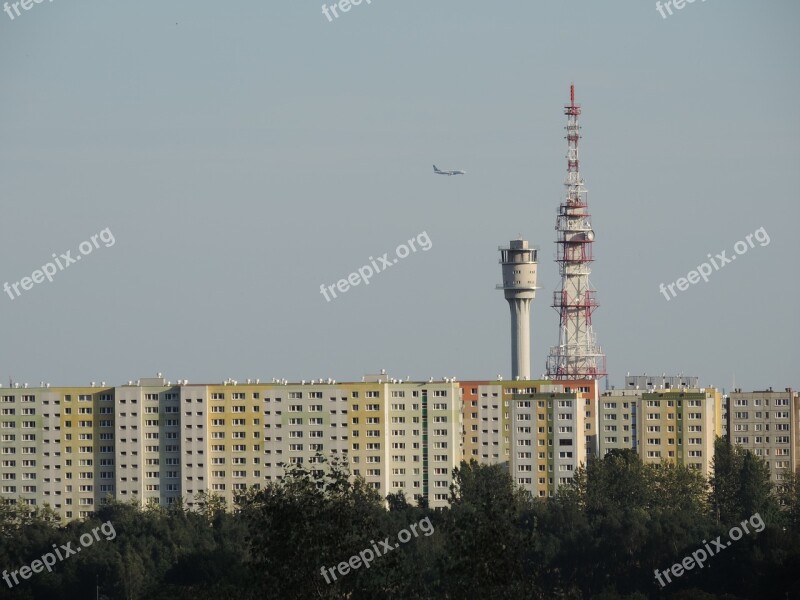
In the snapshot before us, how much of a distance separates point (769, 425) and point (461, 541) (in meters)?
119

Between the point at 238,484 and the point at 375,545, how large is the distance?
96.2 m

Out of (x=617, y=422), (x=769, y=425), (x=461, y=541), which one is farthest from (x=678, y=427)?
(x=461, y=541)

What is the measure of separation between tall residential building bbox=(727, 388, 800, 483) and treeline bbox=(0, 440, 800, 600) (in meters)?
16.0

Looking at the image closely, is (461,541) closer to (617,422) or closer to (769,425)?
(617,422)

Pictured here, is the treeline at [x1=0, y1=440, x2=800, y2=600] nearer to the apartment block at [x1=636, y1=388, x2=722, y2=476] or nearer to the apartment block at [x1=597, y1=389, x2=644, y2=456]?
the apartment block at [x1=636, y1=388, x2=722, y2=476]

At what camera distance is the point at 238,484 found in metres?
164

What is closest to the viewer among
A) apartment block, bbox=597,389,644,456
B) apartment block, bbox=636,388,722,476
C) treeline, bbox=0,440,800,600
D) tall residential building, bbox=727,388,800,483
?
treeline, bbox=0,440,800,600

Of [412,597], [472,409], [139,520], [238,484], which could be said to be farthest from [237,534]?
[412,597]

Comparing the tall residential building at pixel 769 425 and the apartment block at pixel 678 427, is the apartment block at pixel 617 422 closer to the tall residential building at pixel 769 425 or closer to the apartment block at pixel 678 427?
the apartment block at pixel 678 427

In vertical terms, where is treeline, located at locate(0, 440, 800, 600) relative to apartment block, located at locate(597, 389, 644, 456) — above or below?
below

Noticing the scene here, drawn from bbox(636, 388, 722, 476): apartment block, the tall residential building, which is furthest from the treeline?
the tall residential building

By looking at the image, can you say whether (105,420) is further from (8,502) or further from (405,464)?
(405,464)

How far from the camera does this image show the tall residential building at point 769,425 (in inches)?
7131

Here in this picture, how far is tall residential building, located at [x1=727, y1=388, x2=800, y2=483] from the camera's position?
594 ft
